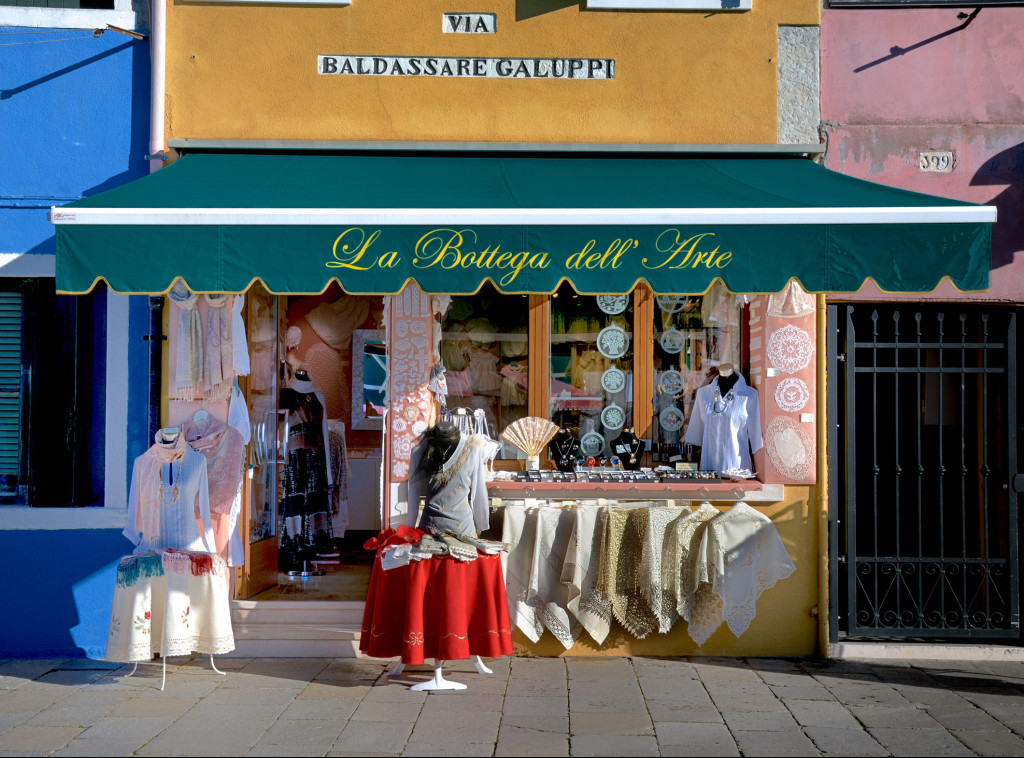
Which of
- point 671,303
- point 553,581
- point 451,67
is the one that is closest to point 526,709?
point 553,581

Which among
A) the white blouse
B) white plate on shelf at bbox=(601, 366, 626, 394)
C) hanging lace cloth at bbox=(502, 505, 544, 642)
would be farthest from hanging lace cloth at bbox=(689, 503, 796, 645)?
white plate on shelf at bbox=(601, 366, 626, 394)

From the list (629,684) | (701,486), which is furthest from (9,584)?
Answer: (701,486)

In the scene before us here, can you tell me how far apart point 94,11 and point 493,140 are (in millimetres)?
3277

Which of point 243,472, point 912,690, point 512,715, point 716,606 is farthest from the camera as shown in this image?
point 243,472

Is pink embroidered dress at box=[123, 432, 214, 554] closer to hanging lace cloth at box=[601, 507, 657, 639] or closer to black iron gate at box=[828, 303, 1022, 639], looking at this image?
hanging lace cloth at box=[601, 507, 657, 639]

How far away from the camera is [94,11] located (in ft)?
25.5

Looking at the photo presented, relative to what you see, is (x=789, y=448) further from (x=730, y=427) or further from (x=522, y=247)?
(x=522, y=247)

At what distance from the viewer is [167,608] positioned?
6602 millimetres

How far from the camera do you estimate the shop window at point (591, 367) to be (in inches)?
328

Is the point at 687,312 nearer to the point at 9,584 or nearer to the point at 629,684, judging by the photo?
the point at 629,684

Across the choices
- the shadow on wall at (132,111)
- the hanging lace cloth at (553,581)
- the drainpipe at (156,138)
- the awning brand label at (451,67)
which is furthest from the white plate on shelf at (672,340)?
the shadow on wall at (132,111)

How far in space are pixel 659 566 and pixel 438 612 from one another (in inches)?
69.0

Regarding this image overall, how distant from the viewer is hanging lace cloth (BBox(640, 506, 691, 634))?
738 centimetres

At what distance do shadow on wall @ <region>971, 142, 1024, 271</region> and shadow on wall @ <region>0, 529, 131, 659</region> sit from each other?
7121 millimetres
